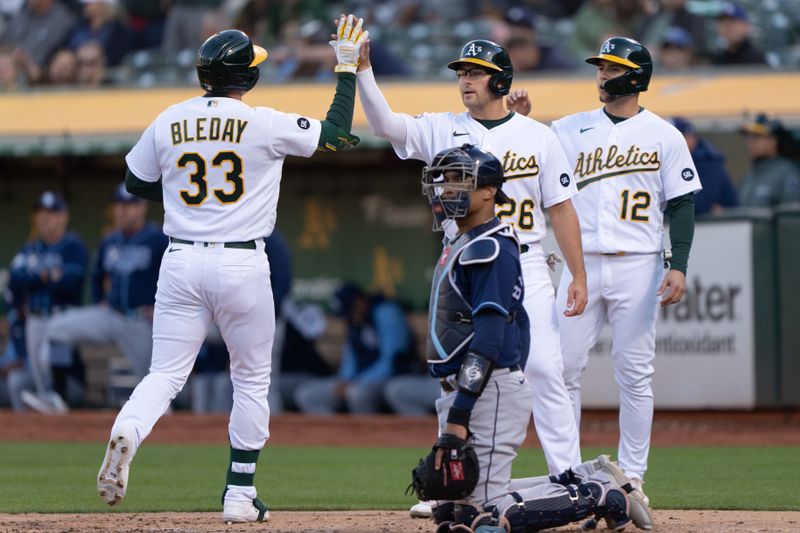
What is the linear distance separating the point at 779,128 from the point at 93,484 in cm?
604

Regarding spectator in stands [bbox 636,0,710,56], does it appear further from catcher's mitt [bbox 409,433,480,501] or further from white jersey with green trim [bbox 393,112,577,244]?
catcher's mitt [bbox 409,433,480,501]

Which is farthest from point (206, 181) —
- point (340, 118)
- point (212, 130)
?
point (340, 118)

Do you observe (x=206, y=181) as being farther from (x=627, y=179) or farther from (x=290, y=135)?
(x=627, y=179)

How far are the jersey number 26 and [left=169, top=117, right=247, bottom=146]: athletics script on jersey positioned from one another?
62 mm

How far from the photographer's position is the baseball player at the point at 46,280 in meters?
12.3

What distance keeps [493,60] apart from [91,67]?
31.4ft

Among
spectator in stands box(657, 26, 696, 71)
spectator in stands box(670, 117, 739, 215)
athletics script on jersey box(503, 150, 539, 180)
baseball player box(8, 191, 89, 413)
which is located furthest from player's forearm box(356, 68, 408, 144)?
baseball player box(8, 191, 89, 413)

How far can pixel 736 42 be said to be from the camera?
1235 cm

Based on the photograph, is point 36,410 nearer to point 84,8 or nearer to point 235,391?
point 84,8

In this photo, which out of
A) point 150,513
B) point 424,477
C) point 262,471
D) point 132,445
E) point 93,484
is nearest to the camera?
point 424,477

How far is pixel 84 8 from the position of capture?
51.2 ft

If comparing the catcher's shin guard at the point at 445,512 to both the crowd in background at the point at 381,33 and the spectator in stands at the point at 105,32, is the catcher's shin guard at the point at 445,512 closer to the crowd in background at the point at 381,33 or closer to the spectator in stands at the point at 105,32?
the crowd in background at the point at 381,33

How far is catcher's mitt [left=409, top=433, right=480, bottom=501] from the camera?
4543 millimetres

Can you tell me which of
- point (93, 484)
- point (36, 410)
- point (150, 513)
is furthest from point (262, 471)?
point (36, 410)
